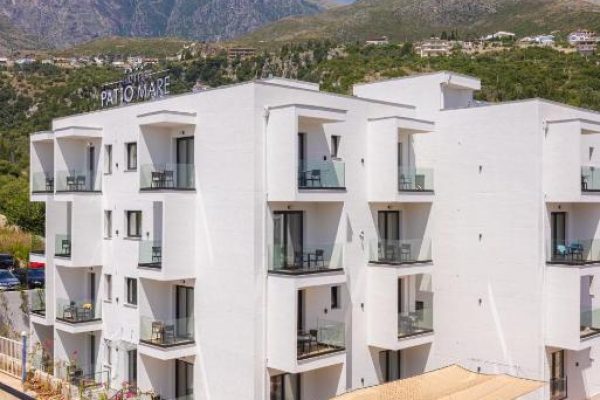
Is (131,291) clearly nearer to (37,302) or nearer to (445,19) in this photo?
(37,302)

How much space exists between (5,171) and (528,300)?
62126 millimetres

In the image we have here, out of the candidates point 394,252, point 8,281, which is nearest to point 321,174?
point 394,252

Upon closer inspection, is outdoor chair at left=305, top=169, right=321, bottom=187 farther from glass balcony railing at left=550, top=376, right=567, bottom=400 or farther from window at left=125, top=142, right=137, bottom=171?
glass balcony railing at left=550, top=376, right=567, bottom=400

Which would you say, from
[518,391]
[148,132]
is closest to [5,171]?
[148,132]

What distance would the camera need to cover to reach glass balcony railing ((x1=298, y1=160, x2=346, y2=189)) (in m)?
22.9

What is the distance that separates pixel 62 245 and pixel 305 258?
1168cm

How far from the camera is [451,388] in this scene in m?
21.4

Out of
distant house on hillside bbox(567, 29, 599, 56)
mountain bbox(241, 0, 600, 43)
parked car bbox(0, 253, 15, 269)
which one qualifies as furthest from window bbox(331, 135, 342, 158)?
mountain bbox(241, 0, 600, 43)

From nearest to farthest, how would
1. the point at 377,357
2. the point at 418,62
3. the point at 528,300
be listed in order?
the point at 528,300 → the point at 377,357 → the point at 418,62

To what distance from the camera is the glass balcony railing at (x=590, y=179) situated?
86.0ft

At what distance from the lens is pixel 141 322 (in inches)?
972

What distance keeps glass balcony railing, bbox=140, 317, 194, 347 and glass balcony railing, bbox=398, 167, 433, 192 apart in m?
9.14

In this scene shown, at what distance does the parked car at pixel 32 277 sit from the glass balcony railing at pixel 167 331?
1771 cm

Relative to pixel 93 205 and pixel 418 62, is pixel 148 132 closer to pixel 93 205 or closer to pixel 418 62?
pixel 93 205
